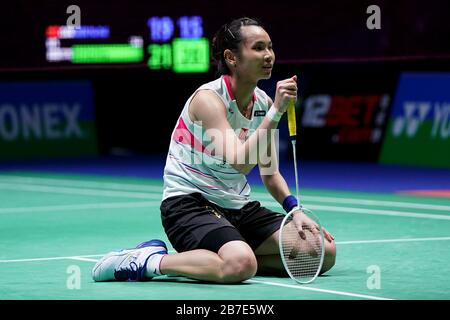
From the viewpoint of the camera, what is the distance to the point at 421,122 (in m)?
16.2

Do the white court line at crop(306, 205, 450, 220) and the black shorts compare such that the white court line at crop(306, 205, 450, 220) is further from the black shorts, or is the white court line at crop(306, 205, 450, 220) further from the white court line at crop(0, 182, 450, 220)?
the black shorts

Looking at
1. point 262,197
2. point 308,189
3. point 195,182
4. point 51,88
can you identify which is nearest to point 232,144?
point 195,182

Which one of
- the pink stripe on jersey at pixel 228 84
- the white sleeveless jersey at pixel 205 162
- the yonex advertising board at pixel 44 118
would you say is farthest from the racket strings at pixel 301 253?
the yonex advertising board at pixel 44 118

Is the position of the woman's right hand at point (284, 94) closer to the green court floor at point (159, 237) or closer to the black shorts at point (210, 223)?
the black shorts at point (210, 223)

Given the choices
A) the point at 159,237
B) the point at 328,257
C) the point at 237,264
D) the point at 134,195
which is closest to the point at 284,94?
the point at 237,264

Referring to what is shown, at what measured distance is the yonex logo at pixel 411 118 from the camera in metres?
16.2

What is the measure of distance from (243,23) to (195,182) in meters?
0.99

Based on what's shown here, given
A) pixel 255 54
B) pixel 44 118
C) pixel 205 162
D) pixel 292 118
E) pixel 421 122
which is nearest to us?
pixel 292 118

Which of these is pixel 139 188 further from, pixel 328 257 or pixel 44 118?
pixel 328 257

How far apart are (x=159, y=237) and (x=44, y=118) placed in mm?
9969

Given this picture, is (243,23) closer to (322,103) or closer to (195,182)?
(195,182)

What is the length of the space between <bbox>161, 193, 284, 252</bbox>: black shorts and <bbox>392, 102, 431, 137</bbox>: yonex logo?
902 centimetres

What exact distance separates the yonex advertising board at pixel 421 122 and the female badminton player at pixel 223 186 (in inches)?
341

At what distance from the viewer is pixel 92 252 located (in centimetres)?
861
